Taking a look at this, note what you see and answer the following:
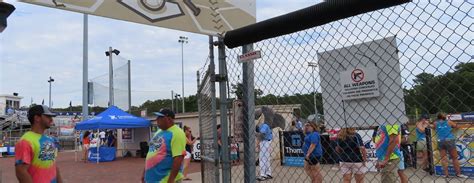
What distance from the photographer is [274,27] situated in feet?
9.59

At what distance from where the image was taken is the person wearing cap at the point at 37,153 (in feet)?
14.3

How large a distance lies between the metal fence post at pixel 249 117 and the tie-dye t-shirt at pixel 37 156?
2.36m

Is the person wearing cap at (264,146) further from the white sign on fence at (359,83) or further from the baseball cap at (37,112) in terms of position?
the white sign on fence at (359,83)

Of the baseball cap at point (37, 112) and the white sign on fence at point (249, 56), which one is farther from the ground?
the white sign on fence at point (249, 56)

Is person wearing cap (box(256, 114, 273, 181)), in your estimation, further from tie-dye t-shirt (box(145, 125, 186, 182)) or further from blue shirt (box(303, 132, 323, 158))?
tie-dye t-shirt (box(145, 125, 186, 182))

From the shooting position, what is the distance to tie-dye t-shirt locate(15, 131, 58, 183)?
14.4 feet

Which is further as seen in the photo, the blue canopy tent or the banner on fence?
the blue canopy tent

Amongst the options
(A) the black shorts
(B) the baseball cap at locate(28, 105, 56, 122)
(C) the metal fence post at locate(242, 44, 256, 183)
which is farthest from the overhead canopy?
(C) the metal fence post at locate(242, 44, 256, 183)

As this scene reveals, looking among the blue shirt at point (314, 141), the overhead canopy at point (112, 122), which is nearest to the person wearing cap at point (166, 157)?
the blue shirt at point (314, 141)

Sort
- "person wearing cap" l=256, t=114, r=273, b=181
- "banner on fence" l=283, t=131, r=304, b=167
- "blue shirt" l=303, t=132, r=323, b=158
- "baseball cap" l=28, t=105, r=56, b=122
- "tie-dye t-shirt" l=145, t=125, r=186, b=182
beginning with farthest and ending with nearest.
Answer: "banner on fence" l=283, t=131, r=304, b=167 < "person wearing cap" l=256, t=114, r=273, b=181 < "blue shirt" l=303, t=132, r=323, b=158 < "tie-dye t-shirt" l=145, t=125, r=186, b=182 < "baseball cap" l=28, t=105, r=56, b=122

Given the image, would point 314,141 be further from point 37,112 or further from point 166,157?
point 37,112

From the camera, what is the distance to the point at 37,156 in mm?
4488

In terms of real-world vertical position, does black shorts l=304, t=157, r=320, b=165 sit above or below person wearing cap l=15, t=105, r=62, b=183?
below

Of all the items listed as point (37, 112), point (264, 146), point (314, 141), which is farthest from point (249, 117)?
point (264, 146)
